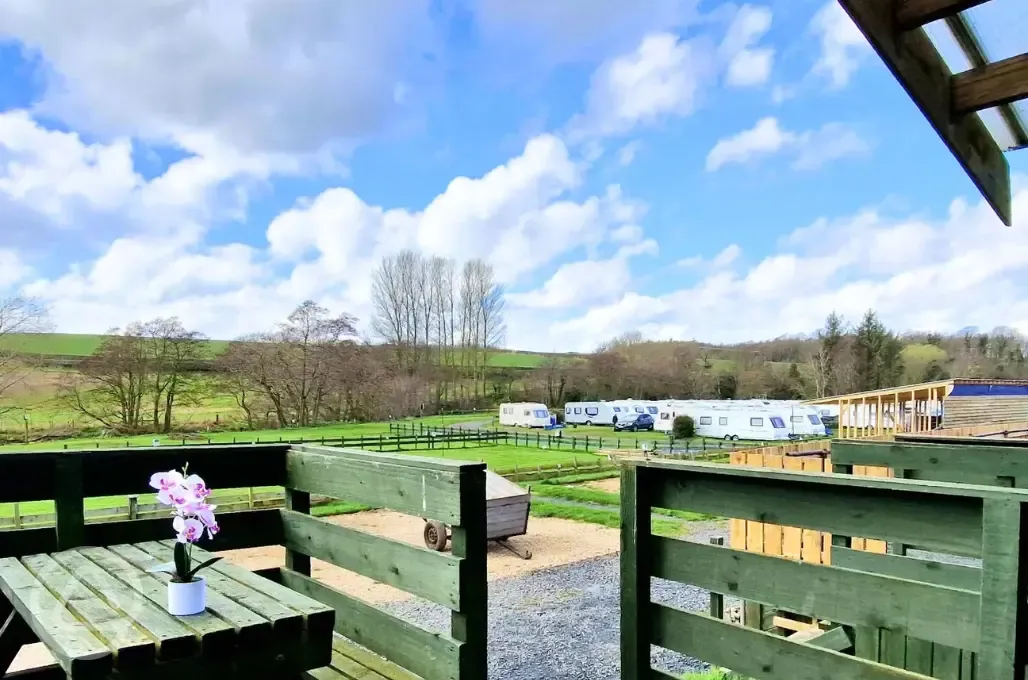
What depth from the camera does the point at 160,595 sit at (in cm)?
166

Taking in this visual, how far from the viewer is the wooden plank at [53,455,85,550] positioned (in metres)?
2.25

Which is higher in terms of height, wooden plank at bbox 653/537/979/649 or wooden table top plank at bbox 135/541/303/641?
wooden plank at bbox 653/537/979/649

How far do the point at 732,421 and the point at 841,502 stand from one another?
32972 millimetres

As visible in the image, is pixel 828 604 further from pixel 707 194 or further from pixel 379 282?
pixel 379 282

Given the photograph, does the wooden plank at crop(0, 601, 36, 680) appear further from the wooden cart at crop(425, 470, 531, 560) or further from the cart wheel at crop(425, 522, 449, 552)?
the wooden cart at crop(425, 470, 531, 560)

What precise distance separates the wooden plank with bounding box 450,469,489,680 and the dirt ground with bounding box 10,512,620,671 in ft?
23.9

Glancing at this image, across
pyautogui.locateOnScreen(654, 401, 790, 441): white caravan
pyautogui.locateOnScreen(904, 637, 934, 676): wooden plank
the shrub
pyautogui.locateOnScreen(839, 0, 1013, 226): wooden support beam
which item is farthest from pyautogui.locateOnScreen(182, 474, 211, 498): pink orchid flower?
the shrub

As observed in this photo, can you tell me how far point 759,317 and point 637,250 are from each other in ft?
41.2

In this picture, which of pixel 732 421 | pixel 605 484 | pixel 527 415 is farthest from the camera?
pixel 527 415

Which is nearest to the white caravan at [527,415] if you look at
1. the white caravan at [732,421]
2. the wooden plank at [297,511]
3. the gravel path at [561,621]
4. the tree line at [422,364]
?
the tree line at [422,364]

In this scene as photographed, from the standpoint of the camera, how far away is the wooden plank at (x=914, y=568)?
6.68 feet

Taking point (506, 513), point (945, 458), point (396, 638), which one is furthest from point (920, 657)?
point (506, 513)

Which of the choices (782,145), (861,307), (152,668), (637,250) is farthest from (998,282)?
(152,668)

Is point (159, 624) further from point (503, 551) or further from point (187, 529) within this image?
point (503, 551)
